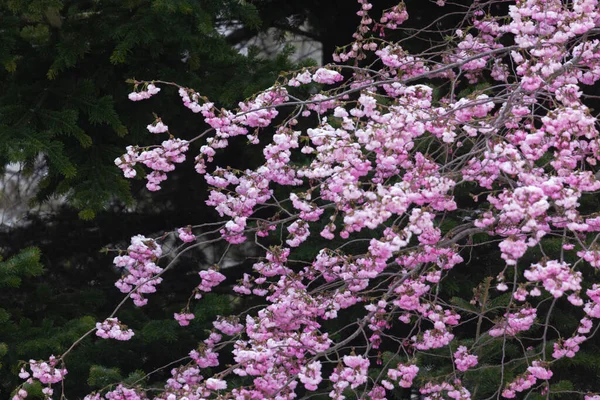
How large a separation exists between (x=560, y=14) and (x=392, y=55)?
85cm

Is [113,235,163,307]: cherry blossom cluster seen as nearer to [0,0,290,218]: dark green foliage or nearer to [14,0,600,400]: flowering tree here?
[14,0,600,400]: flowering tree

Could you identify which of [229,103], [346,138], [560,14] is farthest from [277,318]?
[560,14]

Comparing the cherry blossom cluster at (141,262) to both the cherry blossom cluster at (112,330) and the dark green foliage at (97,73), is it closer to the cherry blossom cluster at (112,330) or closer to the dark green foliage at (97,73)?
the cherry blossom cluster at (112,330)

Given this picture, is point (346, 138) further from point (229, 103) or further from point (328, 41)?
point (328, 41)

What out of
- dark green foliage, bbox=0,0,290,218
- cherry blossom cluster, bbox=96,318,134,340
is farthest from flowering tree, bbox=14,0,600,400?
dark green foliage, bbox=0,0,290,218

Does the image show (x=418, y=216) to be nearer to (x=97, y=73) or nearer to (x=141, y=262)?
(x=141, y=262)

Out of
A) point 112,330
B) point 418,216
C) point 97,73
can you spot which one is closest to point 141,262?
point 112,330

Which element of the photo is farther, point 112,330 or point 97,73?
point 97,73

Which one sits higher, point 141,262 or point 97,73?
point 97,73

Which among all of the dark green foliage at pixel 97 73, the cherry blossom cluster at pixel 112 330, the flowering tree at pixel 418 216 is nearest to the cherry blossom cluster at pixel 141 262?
the flowering tree at pixel 418 216

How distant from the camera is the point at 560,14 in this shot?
11.2ft

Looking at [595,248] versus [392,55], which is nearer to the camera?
[595,248]

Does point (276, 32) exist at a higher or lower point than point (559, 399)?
higher

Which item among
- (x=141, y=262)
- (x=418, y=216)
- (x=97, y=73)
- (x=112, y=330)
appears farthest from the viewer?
(x=97, y=73)
